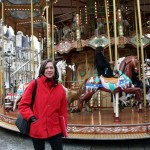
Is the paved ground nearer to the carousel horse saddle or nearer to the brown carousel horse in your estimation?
the brown carousel horse

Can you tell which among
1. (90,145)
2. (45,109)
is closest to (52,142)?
(45,109)

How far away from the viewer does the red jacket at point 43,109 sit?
364 cm

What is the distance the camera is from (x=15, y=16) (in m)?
15.9

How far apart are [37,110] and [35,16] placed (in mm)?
13975

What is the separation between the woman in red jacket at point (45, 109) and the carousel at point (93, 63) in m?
3.11

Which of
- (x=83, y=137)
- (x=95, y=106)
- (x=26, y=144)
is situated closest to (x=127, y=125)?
(x=83, y=137)

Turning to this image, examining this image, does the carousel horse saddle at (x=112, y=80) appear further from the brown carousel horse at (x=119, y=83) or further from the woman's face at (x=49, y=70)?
the woman's face at (x=49, y=70)

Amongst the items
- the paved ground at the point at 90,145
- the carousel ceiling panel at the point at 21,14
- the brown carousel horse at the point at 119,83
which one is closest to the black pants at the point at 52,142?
the paved ground at the point at 90,145

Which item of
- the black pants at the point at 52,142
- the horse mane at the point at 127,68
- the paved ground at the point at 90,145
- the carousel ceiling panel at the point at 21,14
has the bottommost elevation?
the paved ground at the point at 90,145

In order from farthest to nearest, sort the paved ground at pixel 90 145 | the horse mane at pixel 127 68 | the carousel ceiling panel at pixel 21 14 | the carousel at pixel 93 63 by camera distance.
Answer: the carousel ceiling panel at pixel 21 14
the horse mane at pixel 127 68
the carousel at pixel 93 63
the paved ground at pixel 90 145

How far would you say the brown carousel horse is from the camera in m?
7.89

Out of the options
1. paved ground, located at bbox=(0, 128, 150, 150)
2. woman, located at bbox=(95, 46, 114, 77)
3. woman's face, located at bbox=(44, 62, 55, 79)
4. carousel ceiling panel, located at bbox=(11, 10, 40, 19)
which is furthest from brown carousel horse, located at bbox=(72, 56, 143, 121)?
carousel ceiling panel, located at bbox=(11, 10, 40, 19)

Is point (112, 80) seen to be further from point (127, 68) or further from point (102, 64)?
point (127, 68)

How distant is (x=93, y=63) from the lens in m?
13.3
